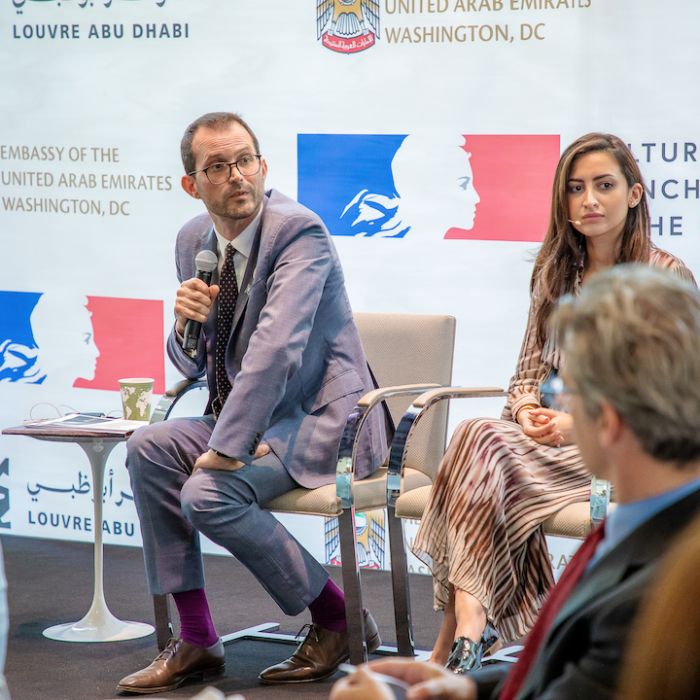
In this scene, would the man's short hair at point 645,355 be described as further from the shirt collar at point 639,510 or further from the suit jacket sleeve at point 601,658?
the suit jacket sleeve at point 601,658

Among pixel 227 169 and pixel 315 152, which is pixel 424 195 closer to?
pixel 315 152

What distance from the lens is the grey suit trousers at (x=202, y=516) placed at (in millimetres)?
3383

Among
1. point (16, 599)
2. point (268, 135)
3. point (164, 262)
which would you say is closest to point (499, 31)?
point (268, 135)

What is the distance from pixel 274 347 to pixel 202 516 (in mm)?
504

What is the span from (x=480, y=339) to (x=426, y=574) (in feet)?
3.17

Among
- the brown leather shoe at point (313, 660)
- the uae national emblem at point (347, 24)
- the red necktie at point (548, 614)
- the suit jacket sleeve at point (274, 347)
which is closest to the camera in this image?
the red necktie at point (548, 614)

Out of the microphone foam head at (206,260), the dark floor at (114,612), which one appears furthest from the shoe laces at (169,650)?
the microphone foam head at (206,260)

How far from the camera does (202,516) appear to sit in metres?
3.36

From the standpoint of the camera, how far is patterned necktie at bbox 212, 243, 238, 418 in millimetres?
3652

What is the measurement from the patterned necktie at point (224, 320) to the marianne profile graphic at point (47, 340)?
1.68 m

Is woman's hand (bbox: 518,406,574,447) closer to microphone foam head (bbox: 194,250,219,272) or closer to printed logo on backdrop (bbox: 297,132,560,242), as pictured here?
microphone foam head (bbox: 194,250,219,272)

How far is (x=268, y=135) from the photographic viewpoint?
4828 mm

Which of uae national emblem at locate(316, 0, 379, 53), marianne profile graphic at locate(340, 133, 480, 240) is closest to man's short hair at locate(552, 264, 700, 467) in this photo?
marianne profile graphic at locate(340, 133, 480, 240)

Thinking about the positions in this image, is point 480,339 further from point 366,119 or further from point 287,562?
point 287,562
